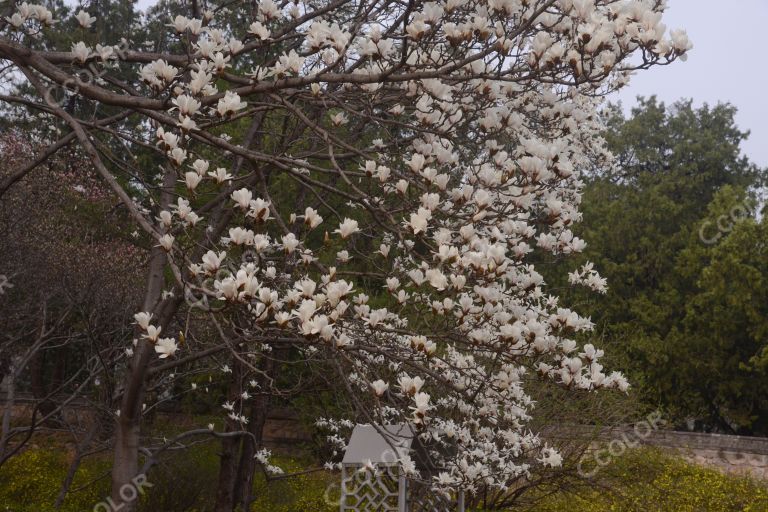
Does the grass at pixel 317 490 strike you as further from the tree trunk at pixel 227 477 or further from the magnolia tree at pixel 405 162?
the magnolia tree at pixel 405 162

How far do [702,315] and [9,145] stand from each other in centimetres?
1854

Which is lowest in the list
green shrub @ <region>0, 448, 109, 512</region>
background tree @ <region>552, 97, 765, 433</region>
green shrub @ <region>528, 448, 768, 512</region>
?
green shrub @ <region>528, 448, 768, 512</region>

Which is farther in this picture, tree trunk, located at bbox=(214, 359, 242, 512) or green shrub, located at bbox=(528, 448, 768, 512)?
green shrub, located at bbox=(528, 448, 768, 512)

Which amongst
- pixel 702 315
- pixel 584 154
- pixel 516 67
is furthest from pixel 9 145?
pixel 702 315

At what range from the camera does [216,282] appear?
10.1 ft

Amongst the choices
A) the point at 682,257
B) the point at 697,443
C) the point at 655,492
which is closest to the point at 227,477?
the point at 655,492

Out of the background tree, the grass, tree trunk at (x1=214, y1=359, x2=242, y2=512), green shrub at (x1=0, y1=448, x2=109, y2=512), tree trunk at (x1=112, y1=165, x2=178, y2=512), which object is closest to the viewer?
tree trunk at (x1=112, y1=165, x2=178, y2=512)

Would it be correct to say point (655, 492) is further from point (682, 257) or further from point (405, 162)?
point (682, 257)

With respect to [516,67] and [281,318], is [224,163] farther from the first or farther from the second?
[281,318]

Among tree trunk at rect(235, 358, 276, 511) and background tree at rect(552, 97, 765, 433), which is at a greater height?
background tree at rect(552, 97, 765, 433)

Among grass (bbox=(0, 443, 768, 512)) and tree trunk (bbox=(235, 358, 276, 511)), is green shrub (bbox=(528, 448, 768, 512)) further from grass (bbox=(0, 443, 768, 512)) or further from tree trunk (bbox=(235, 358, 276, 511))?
tree trunk (bbox=(235, 358, 276, 511))

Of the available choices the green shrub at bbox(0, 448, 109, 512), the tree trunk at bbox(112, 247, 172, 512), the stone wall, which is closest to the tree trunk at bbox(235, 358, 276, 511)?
the green shrub at bbox(0, 448, 109, 512)

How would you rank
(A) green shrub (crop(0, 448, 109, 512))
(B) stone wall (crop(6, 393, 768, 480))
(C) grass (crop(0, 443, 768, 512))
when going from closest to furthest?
(C) grass (crop(0, 443, 768, 512))
(A) green shrub (crop(0, 448, 109, 512))
(B) stone wall (crop(6, 393, 768, 480))

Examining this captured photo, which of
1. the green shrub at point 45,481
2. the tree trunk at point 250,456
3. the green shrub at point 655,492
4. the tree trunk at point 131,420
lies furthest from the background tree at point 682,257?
the tree trunk at point 131,420
